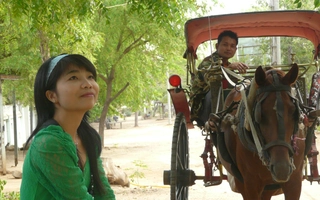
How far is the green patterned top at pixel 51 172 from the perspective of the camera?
1.62 m

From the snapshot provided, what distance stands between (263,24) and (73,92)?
414cm

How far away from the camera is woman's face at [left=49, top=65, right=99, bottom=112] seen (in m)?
1.81

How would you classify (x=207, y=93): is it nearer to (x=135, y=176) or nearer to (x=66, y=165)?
(x=66, y=165)

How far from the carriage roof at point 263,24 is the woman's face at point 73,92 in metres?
3.07

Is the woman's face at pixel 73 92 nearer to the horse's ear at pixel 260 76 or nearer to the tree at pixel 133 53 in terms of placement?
the horse's ear at pixel 260 76

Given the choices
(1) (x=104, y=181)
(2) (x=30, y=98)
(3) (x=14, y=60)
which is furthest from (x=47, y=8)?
(2) (x=30, y=98)

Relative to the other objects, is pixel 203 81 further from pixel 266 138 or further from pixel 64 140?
pixel 64 140

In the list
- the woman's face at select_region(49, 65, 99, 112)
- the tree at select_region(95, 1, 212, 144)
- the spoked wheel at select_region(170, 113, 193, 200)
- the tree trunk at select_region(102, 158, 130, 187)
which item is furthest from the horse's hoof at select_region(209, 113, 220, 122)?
the tree at select_region(95, 1, 212, 144)

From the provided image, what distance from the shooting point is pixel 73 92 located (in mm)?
1813

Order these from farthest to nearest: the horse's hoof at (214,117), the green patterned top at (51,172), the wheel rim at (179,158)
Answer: the wheel rim at (179,158), the horse's hoof at (214,117), the green patterned top at (51,172)

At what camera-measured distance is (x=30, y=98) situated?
15.8 meters

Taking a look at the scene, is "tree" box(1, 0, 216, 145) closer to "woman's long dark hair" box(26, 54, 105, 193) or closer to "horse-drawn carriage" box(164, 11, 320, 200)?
"horse-drawn carriage" box(164, 11, 320, 200)

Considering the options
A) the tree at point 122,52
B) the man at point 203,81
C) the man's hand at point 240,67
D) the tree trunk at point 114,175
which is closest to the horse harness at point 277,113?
the man's hand at point 240,67

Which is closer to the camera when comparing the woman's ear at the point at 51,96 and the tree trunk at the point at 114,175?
the woman's ear at the point at 51,96
